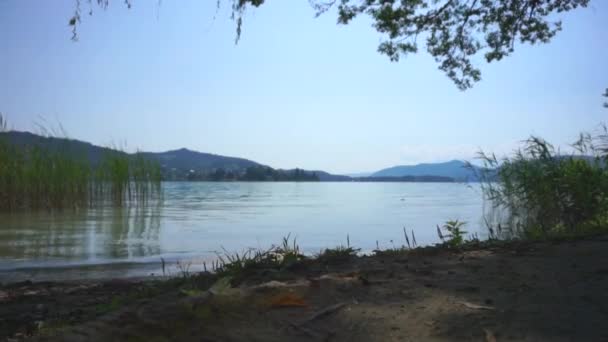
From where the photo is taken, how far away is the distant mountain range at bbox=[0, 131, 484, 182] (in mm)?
13805

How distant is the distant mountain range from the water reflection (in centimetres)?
237

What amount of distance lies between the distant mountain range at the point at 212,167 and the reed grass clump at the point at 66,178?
0.21 metres

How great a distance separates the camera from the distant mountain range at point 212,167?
543 inches

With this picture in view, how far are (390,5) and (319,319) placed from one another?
19.1ft

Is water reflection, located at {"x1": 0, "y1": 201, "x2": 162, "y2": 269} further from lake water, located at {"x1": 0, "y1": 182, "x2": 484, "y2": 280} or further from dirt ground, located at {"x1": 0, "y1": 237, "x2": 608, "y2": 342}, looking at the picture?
dirt ground, located at {"x1": 0, "y1": 237, "x2": 608, "y2": 342}

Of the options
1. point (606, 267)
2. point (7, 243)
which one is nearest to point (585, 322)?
point (606, 267)

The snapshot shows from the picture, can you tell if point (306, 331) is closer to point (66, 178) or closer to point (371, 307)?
point (371, 307)

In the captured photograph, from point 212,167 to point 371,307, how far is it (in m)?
79.7

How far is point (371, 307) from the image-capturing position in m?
2.30

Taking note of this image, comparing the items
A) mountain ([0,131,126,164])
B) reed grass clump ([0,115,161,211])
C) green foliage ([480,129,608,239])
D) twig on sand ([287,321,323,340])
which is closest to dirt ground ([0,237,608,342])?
twig on sand ([287,321,323,340])

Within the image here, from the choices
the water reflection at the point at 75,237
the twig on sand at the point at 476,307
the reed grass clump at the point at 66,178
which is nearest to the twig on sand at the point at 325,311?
the twig on sand at the point at 476,307

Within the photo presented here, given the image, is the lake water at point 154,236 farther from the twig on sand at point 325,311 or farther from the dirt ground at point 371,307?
the twig on sand at point 325,311

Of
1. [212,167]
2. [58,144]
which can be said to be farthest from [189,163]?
[58,144]

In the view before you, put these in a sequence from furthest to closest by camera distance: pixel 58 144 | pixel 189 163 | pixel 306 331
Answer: pixel 189 163
pixel 58 144
pixel 306 331
